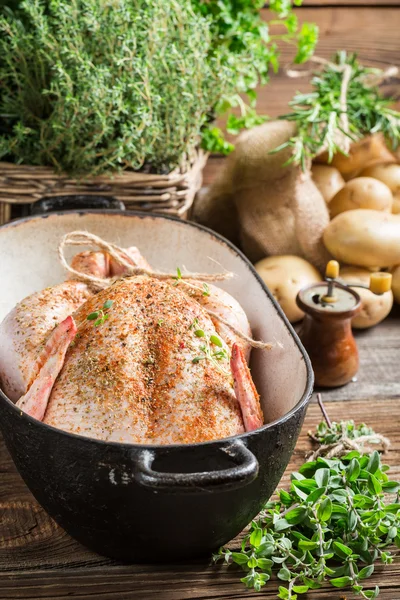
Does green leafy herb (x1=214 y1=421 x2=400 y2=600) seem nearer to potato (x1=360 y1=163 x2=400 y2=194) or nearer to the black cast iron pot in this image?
the black cast iron pot

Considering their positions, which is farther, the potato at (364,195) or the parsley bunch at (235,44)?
the potato at (364,195)

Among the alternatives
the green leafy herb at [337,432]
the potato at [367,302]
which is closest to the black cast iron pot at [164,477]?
the green leafy herb at [337,432]

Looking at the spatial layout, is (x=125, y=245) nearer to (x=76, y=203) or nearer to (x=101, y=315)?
(x=76, y=203)

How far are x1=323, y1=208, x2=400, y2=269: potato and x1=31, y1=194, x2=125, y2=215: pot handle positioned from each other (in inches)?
21.1

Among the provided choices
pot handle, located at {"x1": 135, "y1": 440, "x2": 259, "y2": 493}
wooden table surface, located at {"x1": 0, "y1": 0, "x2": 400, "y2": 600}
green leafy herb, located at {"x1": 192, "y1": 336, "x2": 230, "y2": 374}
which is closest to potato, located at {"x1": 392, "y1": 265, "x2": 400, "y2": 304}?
wooden table surface, located at {"x1": 0, "y1": 0, "x2": 400, "y2": 600}

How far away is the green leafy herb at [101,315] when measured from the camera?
3.35ft

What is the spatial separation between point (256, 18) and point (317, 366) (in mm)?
873

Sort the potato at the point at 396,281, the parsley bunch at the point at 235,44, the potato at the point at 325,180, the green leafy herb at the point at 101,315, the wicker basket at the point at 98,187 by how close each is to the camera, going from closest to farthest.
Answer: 1. the green leafy herb at the point at 101,315
2. the wicker basket at the point at 98,187
3. the parsley bunch at the point at 235,44
4. the potato at the point at 396,281
5. the potato at the point at 325,180

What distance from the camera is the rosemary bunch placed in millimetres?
1751

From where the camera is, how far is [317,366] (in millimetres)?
1510

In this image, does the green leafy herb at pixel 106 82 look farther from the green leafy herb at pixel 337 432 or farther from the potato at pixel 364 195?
the green leafy herb at pixel 337 432

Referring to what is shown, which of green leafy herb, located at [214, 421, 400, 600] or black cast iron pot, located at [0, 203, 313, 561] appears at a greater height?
black cast iron pot, located at [0, 203, 313, 561]

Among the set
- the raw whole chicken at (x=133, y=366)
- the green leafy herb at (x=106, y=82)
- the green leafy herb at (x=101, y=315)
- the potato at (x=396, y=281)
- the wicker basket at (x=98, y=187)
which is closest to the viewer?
the raw whole chicken at (x=133, y=366)

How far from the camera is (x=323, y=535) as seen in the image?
3.31ft
